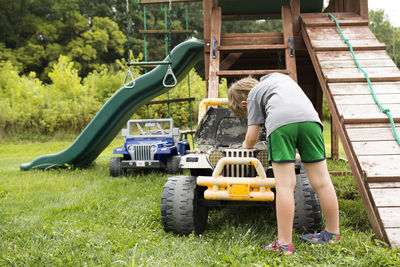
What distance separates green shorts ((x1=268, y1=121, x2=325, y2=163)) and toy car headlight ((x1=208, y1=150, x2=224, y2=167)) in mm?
499

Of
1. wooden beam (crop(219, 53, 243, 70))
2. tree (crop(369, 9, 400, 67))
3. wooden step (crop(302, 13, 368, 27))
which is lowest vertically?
wooden beam (crop(219, 53, 243, 70))

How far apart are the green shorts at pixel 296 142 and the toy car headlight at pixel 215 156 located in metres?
0.50

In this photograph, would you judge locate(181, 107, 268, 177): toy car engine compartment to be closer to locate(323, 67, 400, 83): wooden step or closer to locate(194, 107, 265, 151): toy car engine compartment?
locate(194, 107, 265, 151): toy car engine compartment

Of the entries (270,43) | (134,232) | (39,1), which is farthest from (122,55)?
(134,232)

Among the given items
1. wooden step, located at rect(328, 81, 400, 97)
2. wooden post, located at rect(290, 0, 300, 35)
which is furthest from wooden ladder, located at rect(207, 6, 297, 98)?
wooden step, located at rect(328, 81, 400, 97)

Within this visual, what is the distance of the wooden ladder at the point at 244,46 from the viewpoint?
4.97 m

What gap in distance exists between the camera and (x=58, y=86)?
17688 millimetres

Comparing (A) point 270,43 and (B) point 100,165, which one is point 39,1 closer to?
(B) point 100,165

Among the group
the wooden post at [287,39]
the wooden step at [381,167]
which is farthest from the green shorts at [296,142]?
the wooden post at [287,39]

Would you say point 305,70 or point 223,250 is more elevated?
point 305,70

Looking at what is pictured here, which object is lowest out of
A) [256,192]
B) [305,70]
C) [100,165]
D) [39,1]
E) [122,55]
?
[100,165]

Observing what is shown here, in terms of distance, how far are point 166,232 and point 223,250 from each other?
638 mm

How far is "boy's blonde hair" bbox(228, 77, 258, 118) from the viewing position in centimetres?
274

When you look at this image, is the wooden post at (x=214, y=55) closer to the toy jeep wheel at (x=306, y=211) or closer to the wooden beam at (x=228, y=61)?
the wooden beam at (x=228, y=61)
